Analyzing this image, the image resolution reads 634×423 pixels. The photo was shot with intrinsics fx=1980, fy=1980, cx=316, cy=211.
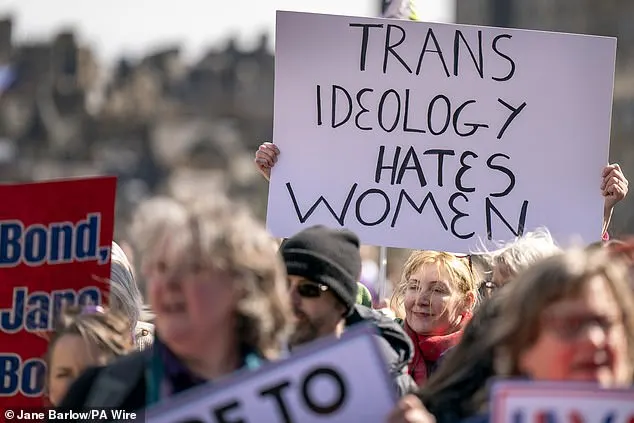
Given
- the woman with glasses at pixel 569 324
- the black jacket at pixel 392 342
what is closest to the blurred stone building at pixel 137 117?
the black jacket at pixel 392 342

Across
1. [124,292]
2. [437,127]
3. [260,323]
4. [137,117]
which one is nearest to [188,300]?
[260,323]

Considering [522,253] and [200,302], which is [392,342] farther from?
[200,302]

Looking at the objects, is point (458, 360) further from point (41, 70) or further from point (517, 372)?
point (41, 70)

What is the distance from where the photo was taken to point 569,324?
409 cm

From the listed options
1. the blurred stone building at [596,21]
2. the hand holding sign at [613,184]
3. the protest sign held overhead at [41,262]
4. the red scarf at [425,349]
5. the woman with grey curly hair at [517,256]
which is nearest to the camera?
the protest sign held overhead at [41,262]

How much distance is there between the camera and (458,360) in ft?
15.2

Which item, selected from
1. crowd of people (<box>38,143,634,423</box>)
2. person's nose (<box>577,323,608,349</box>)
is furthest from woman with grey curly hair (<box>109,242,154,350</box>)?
person's nose (<box>577,323,608,349</box>)

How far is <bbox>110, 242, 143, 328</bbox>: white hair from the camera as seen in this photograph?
580 centimetres

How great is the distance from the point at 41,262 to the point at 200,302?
1.24m

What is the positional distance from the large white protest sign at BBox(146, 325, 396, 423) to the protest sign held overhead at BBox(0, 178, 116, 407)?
125 cm

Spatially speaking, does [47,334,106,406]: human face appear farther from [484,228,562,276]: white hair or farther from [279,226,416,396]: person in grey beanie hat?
[484,228,562,276]: white hair

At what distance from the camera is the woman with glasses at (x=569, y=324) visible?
407cm

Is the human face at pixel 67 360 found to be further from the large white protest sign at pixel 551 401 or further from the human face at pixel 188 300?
the large white protest sign at pixel 551 401

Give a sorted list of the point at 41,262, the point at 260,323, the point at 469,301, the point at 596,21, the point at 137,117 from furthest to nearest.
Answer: the point at 137,117 < the point at 596,21 < the point at 469,301 < the point at 41,262 < the point at 260,323
